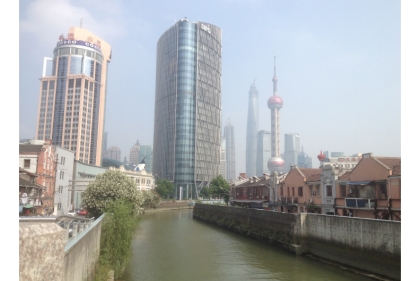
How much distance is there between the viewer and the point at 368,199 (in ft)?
93.4

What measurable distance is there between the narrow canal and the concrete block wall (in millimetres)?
16140

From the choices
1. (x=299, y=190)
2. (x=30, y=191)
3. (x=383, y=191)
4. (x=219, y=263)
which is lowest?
(x=219, y=263)

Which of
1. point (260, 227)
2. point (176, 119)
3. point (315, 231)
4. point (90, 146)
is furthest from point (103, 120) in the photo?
point (315, 231)

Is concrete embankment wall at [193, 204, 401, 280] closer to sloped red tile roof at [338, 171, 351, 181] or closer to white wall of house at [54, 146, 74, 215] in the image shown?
sloped red tile roof at [338, 171, 351, 181]

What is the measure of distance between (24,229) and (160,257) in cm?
2366

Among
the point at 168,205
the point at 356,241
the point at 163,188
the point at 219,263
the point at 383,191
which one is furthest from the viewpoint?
the point at 163,188

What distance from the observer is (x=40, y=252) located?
19.3 feet

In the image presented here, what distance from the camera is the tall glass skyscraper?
145375 mm

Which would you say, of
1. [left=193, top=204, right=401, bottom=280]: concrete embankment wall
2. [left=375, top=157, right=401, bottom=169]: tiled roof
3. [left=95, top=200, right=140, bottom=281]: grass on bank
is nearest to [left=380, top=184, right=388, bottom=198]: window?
[left=375, top=157, right=401, bottom=169]: tiled roof

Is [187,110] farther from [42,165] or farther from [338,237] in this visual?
[338,237]

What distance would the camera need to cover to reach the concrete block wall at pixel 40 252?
221 inches

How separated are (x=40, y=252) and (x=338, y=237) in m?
23.3

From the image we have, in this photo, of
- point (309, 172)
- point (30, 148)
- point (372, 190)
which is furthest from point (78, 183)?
point (372, 190)

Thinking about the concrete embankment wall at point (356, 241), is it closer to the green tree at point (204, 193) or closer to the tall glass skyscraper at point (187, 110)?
the green tree at point (204, 193)
